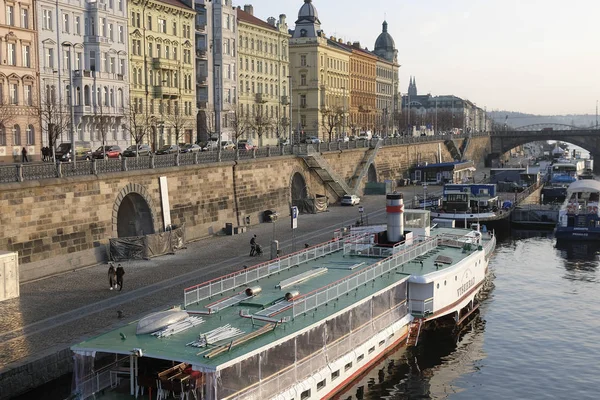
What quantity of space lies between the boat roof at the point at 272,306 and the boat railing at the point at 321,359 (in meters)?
1.05

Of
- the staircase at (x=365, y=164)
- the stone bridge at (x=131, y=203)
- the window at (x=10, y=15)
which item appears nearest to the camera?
the stone bridge at (x=131, y=203)

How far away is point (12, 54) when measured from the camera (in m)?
63.1

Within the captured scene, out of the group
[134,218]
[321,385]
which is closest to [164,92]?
[134,218]

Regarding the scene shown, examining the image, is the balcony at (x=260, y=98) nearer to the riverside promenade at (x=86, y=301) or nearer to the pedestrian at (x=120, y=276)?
the riverside promenade at (x=86, y=301)

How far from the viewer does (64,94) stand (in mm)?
68625

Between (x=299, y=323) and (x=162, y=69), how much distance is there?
6393 cm

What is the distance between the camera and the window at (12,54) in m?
62.7

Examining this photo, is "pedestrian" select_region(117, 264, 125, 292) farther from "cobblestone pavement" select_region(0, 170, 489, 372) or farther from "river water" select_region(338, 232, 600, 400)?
"river water" select_region(338, 232, 600, 400)

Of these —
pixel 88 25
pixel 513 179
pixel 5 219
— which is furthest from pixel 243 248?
pixel 513 179

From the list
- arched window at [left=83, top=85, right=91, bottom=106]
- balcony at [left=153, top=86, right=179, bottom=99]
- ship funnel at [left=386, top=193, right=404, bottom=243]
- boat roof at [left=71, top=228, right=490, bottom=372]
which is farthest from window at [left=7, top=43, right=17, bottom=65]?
ship funnel at [left=386, top=193, right=404, bottom=243]

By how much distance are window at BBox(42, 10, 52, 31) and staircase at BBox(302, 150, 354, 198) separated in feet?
81.6

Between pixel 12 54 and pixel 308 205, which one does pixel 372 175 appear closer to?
pixel 308 205

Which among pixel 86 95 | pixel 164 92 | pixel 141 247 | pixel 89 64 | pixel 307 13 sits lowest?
pixel 141 247

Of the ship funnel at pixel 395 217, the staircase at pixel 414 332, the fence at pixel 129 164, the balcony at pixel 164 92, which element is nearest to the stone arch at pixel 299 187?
the fence at pixel 129 164
